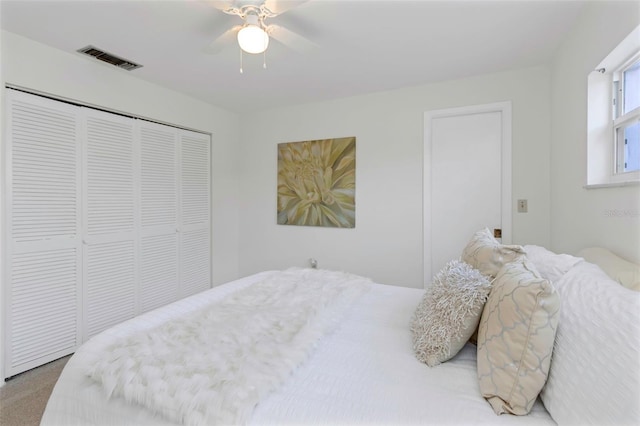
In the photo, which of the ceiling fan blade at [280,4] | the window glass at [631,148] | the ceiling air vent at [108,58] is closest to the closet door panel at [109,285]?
the ceiling air vent at [108,58]

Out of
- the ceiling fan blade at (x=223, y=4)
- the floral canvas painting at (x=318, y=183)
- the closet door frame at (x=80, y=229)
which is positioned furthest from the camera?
the floral canvas painting at (x=318, y=183)

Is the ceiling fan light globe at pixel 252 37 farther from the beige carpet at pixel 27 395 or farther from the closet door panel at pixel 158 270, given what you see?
the beige carpet at pixel 27 395

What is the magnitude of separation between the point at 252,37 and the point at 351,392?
5.48 ft

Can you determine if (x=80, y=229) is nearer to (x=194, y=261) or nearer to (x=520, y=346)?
(x=194, y=261)

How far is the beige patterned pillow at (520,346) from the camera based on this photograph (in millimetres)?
876

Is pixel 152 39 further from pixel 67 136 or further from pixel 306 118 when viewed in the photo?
pixel 306 118

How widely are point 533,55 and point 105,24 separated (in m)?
3.07

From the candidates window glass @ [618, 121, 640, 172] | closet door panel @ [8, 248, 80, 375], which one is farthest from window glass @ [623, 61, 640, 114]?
closet door panel @ [8, 248, 80, 375]

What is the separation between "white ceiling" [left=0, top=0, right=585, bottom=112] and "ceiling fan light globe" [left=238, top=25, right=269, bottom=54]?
18cm

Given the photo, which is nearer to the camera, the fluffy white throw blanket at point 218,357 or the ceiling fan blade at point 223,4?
the fluffy white throw blanket at point 218,357

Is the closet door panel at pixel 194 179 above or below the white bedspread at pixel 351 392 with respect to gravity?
above

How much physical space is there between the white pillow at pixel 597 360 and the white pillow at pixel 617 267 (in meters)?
0.22

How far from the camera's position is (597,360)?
75 centimetres

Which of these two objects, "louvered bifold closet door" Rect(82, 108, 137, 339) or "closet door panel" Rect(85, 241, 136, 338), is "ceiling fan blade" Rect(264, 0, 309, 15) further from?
"closet door panel" Rect(85, 241, 136, 338)
